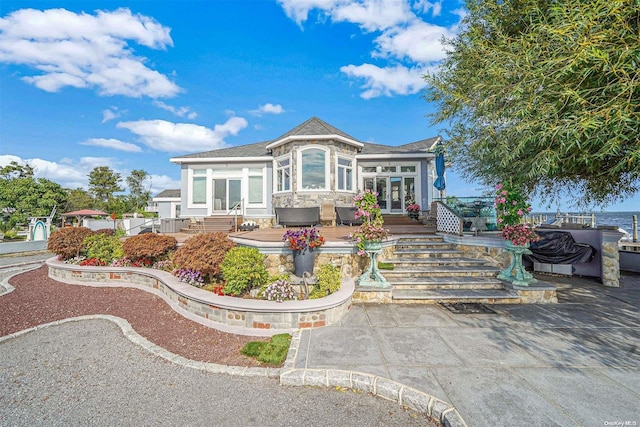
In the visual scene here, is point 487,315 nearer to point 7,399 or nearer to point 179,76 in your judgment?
point 7,399

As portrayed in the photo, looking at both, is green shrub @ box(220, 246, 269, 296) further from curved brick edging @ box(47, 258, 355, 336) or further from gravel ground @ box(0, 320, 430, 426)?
gravel ground @ box(0, 320, 430, 426)

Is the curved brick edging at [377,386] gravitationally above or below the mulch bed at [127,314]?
above

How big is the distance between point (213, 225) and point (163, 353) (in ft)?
31.5

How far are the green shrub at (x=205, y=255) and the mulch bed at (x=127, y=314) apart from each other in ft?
3.29

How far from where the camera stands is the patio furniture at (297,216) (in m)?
10.9

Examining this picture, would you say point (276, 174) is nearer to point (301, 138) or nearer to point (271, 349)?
point (301, 138)

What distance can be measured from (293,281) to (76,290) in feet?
20.8

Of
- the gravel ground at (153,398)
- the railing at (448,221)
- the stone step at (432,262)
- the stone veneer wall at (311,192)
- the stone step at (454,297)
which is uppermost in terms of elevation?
the stone veneer wall at (311,192)

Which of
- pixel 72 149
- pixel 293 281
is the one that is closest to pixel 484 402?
pixel 293 281

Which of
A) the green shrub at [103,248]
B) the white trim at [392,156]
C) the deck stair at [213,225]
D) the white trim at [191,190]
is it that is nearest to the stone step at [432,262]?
the white trim at [392,156]

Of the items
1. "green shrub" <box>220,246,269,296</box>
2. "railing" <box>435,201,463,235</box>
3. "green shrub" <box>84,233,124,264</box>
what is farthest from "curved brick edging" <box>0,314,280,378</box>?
"railing" <box>435,201,463,235</box>

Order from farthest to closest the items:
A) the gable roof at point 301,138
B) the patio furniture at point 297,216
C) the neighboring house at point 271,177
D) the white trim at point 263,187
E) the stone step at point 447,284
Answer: the white trim at point 263,187 < the neighboring house at point 271,177 < the gable roof at point 301,138 < the patio furniture at point 297,216 < the stone step at point 447,284

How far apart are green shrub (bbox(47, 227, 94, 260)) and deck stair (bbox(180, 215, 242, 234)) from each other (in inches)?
158

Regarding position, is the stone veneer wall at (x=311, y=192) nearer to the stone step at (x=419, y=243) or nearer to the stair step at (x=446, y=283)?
the stone step at (x=419, y=243)
